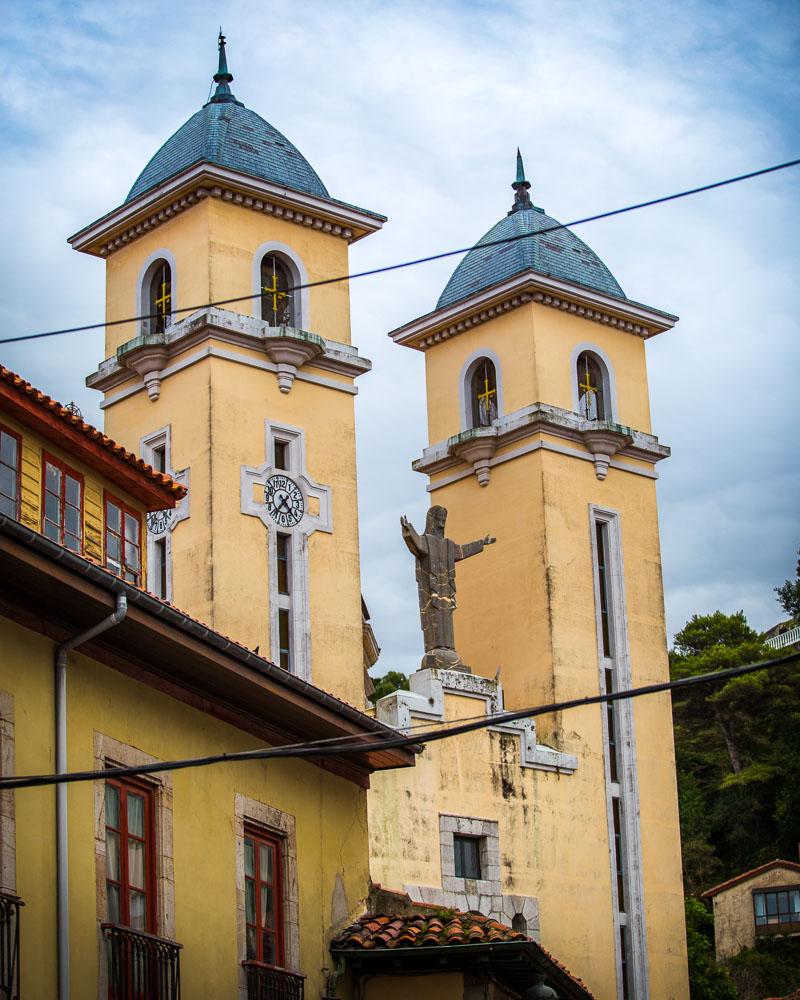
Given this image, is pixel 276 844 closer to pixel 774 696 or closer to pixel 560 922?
pixel 560 922

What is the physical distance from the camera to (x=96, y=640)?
19.0m

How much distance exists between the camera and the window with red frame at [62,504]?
77.8 ft

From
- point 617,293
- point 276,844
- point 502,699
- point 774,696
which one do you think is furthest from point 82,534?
point 774,696

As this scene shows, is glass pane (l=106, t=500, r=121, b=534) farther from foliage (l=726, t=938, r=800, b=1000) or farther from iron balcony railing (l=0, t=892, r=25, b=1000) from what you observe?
foliage (l=726, t=938, r=800, b=1000)

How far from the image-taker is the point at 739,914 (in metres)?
64.0

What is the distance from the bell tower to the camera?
140 ft

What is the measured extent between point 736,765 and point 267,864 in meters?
51.1

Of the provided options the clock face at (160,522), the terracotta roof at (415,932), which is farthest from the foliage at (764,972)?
the terracotta roof at (415,932)

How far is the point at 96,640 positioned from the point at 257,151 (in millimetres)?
24272

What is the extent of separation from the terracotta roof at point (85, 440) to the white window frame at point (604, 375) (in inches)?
835

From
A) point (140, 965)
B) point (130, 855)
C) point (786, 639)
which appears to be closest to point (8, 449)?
point (130, 855)

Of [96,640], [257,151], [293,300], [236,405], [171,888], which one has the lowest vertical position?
[171,888]

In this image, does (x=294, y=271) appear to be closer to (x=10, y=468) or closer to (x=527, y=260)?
(x=527, y=260)

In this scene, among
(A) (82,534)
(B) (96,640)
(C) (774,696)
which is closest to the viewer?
(B) (96,640)
